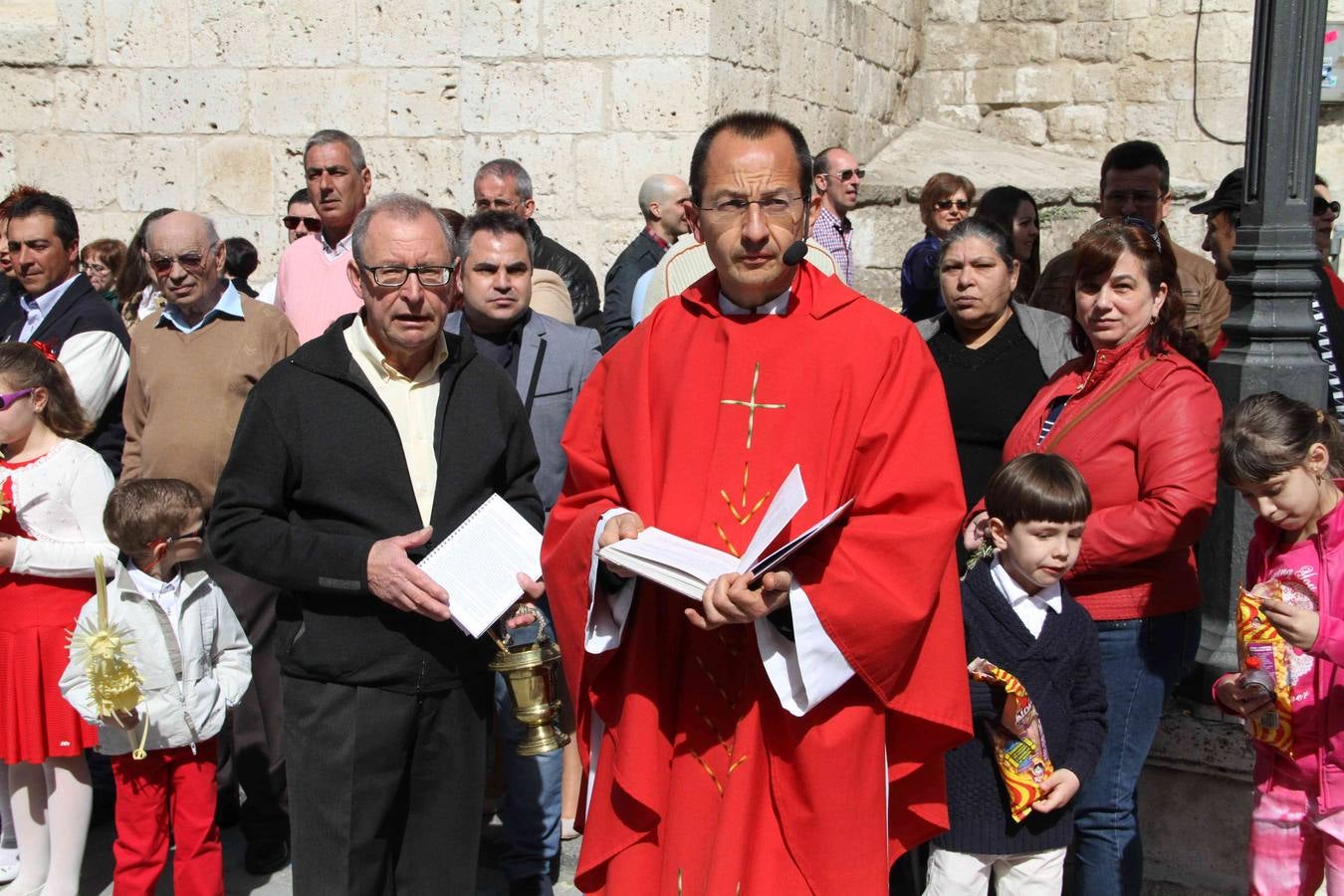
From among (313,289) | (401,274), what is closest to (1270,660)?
(401,274)

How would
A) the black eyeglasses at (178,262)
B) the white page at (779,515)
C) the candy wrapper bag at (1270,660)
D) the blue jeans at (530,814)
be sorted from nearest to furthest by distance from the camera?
the white page at (779,515), the candy wrapper bag at (1270,660), the blue jeans at (530,814), the black eyeglasses at (178,262)

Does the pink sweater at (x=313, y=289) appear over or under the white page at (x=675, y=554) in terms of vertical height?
over

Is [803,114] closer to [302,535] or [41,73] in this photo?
[41,73]

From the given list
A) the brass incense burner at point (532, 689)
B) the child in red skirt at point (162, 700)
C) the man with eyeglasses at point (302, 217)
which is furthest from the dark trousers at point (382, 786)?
the man with eyeglasses at point (302, 217)

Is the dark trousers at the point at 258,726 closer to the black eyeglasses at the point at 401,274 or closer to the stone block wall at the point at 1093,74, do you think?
the black eyeglasses at the point at 401,274

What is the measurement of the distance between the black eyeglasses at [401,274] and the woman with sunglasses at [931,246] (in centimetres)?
261

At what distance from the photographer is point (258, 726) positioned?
198 inches

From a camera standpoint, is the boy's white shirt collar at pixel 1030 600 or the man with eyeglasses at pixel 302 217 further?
the man with eyeglasses at pixel 302 217

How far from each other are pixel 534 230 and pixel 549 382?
182 cm

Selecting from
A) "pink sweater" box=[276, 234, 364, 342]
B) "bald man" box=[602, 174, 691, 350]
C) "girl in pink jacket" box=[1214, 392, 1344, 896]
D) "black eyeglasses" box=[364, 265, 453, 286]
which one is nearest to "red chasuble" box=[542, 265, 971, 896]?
"black eyeglasses" box=[364, 265, 453, 286]

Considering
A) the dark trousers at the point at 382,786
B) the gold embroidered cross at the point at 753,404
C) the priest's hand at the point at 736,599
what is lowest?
the dark trousers at the point at 382,786

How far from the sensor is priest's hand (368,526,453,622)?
335 cm

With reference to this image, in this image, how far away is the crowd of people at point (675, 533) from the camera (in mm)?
2898

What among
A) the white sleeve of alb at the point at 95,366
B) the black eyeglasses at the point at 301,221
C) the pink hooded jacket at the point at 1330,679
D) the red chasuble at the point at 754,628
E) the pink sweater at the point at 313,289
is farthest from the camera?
the black eyeglasses at the point at 301,221
